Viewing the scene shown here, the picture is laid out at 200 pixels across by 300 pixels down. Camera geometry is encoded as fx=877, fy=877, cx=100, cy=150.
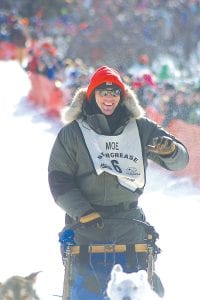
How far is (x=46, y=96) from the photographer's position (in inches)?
695

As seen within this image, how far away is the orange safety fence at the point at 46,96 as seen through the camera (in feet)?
55.4

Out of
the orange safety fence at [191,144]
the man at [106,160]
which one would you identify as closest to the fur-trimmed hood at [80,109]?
the man at [106,160]

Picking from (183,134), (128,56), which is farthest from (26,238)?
(128,56)

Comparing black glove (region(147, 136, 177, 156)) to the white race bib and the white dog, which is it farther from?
the white dog

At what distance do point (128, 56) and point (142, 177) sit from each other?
59.5 ft

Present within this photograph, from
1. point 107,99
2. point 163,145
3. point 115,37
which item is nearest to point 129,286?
point 163,145

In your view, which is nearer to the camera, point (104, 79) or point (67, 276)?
point (67, 276)

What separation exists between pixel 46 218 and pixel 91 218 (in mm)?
5514

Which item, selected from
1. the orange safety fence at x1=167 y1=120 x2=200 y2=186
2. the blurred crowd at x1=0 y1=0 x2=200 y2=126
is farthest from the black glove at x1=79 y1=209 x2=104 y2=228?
the blurred crowd at x1=0 y1=0 x2=200 y2=126

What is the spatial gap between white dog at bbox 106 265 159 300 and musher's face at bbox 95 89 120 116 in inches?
35.8

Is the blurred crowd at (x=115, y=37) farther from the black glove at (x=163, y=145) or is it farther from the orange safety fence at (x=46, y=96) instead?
the black glove at (x=163, y=145)

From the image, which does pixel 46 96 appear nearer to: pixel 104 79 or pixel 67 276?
pixel 104 79

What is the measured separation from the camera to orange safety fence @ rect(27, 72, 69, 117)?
55.4ft

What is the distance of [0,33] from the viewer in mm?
25375
